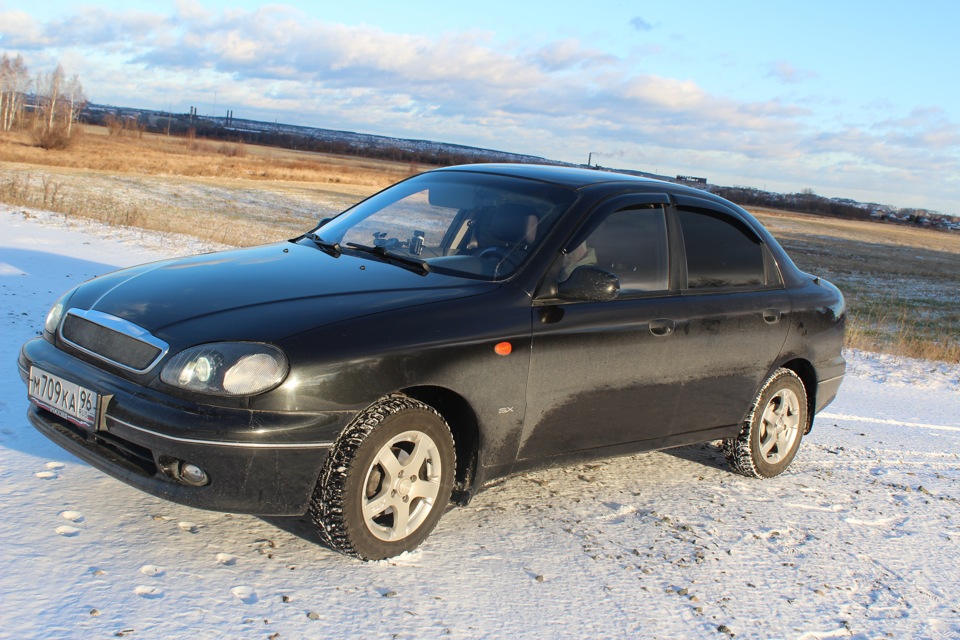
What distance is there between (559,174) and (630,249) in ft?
2.15

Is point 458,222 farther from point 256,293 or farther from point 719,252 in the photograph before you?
point 719,252

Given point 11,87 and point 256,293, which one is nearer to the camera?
point 256,293

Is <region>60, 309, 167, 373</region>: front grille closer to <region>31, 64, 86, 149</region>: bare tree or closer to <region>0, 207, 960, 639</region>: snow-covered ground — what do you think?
<region>0, 207, 960, 639</region>: snow-covered ground

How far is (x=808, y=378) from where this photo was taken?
19.6 ft

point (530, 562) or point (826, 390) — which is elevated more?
point (826, 390)

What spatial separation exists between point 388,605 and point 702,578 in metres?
1.49

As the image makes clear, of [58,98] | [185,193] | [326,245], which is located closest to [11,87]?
[58,98]


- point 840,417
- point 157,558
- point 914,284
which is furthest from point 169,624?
point 914,284

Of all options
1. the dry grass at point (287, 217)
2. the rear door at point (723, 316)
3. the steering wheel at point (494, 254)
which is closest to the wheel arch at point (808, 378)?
the rear door at point (723, 316)

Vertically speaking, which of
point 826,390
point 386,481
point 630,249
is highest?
point 630,249

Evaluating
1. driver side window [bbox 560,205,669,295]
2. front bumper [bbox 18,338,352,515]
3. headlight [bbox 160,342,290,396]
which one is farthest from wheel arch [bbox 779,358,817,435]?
headlight [bbox 160,342,290,396]

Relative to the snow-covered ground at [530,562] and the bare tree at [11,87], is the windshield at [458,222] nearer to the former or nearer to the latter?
the snow-covered ground at [530,562]

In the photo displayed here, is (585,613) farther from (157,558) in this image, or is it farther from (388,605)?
(157,558)

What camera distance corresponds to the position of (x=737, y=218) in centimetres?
559
